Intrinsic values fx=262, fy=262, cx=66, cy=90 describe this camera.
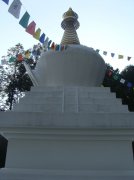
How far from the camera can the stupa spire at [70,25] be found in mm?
8586

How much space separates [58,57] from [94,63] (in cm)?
99

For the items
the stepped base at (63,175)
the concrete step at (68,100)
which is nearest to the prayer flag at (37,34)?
the concrete step at (68,100)

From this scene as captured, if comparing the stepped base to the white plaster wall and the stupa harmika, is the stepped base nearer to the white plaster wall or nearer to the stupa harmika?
the stupa harmika

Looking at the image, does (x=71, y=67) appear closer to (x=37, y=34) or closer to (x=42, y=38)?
(x=42, y=38)

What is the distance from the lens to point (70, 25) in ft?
29.9

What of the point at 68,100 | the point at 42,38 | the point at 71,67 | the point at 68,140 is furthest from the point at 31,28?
the point at 68,140

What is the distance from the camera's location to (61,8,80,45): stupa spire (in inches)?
338

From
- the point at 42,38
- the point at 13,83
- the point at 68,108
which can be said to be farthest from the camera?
the point at 13,83

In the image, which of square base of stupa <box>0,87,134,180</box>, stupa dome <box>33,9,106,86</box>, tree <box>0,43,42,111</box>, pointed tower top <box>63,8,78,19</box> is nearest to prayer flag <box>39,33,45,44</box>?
stupa dome <box>33,9,106,86</box>

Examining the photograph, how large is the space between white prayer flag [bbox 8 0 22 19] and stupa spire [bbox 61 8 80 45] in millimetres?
3139

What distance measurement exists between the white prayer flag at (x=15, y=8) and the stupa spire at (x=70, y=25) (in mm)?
3139

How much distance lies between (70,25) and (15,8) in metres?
3.88

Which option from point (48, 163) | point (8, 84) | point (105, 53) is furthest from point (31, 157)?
point (8, 84)

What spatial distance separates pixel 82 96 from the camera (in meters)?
6.16
